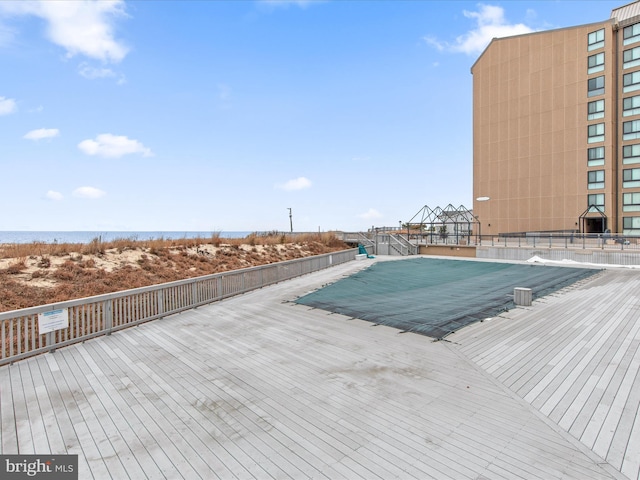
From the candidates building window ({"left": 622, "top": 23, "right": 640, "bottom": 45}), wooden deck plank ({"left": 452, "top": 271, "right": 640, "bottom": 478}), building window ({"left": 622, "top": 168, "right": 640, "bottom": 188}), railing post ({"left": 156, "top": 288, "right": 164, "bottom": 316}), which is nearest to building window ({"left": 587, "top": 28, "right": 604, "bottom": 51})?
building window ({"left": 622, "top": 23, "right": 640, "bottom": 45})

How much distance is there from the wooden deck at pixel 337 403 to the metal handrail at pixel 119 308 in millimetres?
337

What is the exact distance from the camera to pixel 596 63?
90.5 feet

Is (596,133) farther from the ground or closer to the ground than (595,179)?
farther from the ground

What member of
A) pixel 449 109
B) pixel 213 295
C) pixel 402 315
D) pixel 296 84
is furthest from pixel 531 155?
pixel 213 295

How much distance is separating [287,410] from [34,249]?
16.8 metres

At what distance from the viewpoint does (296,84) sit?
27.5 m

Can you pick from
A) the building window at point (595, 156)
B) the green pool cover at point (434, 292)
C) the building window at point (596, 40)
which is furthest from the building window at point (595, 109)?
the green pool cover at point (434, 292)

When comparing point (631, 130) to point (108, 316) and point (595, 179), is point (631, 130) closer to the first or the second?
point (595, 179)

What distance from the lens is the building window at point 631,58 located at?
2638 centimetres

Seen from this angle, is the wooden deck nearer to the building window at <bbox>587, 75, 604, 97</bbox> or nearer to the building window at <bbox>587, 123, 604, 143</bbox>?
the building window at <bbox>587, 123, 604, 143</bbox>

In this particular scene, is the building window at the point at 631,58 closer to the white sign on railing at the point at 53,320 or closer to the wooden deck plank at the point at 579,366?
the wooden deck plank at the point at 579,366

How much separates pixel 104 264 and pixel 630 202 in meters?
36.2

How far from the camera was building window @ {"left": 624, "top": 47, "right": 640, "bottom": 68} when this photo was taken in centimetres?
2638

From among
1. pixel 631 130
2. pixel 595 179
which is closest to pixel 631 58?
pixel 631 130
